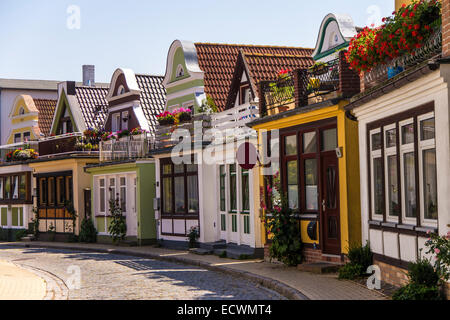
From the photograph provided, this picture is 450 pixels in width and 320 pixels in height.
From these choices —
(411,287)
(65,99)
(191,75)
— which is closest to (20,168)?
(65,99)

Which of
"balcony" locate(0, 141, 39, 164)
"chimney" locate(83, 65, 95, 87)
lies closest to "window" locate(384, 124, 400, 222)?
"balcony" locate(0, 141, 39, 164)

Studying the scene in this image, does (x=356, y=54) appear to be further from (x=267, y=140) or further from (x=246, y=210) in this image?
(x=246, y=210)

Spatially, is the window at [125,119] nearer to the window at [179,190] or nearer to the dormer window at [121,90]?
the dormer window at [121,90]

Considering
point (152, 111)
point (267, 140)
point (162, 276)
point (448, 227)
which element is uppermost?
point (152, 111)

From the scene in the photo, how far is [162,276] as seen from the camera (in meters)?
16.7

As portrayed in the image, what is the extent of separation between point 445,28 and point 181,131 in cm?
1609

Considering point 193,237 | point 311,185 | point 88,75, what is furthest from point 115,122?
point 311,185

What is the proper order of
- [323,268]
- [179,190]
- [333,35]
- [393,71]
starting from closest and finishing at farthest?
[393,71]
[323,268]
[333,35]
[179,190]

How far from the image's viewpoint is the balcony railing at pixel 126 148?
93.9ft

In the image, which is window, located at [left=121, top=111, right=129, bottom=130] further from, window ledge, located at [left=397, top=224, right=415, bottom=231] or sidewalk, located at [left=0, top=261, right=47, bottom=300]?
window ledge, located at [left=397, top=224, right=415, bottom=231]

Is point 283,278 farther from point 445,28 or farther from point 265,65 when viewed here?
point 265,65

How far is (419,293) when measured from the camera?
986cm

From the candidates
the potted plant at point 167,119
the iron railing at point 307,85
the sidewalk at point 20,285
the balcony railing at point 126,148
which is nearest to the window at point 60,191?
the balcony railing at point 126,148

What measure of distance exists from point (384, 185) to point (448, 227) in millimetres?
2999
